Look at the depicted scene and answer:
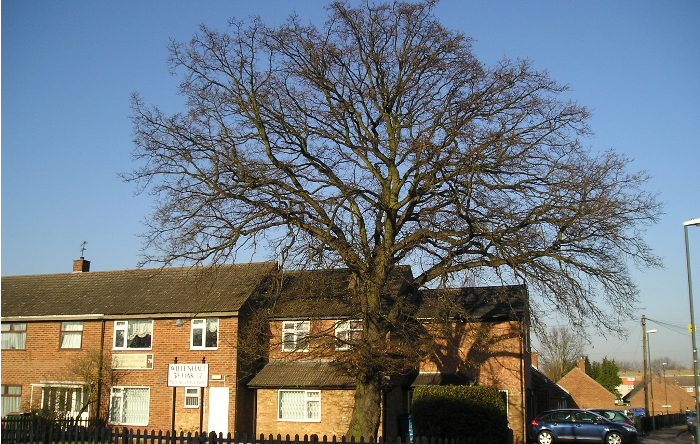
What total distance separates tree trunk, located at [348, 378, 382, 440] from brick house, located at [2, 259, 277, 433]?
294 inches

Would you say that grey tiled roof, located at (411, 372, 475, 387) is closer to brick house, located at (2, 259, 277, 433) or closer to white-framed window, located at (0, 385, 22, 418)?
brick house, located at (2, 259, 277, 433)

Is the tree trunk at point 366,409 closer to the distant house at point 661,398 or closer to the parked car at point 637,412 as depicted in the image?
the parked car at point 637,412

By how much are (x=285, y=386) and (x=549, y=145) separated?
14.2 metres

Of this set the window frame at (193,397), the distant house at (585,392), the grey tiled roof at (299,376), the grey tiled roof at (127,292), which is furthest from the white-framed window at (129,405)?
the distant house at (585,392)

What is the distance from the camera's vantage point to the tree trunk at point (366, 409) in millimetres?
19953

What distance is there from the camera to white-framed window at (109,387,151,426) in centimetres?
2809

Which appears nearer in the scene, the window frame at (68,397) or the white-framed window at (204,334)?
the white-framed window at (204,334)

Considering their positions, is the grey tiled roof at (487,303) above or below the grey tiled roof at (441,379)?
above

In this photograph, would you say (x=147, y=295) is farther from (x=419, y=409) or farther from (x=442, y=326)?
(x=442, y=326)

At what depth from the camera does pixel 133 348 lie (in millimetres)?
28953

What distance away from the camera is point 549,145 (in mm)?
19844

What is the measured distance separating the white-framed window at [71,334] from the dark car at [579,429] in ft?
67.2

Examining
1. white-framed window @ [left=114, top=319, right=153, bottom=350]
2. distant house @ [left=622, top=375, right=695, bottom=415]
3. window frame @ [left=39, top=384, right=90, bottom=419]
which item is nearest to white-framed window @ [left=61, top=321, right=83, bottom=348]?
window frame @ [left=39, top=384, right=90, bottom=419]

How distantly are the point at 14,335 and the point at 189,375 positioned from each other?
15443 mm
